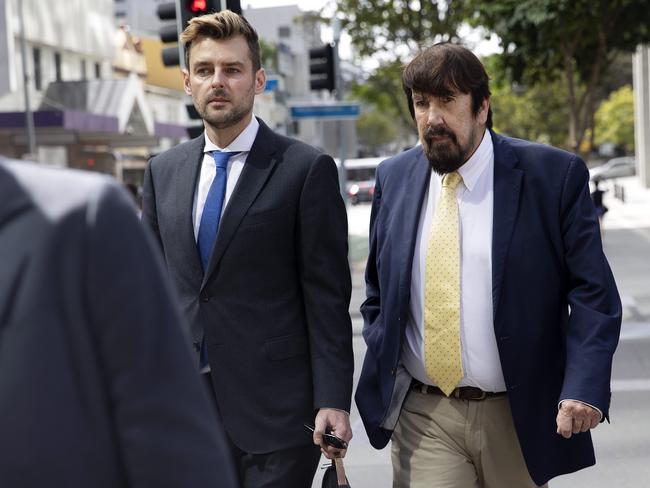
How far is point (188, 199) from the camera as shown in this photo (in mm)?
3719

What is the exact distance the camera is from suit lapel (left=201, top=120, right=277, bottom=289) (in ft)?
11.8

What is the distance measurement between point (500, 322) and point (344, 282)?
49 centimetres

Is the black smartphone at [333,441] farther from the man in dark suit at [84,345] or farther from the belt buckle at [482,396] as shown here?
the man in dark suit at [84,345]

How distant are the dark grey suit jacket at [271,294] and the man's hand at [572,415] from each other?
0.64m

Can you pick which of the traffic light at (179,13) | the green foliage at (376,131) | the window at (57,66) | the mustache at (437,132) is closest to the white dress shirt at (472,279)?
the mustache at (437,132)

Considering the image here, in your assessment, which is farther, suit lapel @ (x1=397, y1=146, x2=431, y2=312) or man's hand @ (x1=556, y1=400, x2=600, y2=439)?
suit lapel @ (x1=397, y1=146, x2=431, y2=312)

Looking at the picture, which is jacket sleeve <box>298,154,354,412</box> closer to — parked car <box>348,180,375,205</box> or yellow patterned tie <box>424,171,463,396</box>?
yellow patterned tie <box>424,171,463,396</box>

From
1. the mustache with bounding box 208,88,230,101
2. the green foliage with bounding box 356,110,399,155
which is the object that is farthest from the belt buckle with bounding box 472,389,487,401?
the green foliage with bounding box 356,110,399,155

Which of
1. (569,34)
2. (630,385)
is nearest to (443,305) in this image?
(630,385)

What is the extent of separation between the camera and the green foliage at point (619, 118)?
90938 mm

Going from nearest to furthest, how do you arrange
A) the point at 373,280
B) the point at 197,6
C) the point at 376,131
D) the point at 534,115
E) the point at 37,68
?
the point at 373,280, the point at 197,6, the point at 37,68, the point at 534,115, the point at 376,131

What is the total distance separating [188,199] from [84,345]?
2.43m

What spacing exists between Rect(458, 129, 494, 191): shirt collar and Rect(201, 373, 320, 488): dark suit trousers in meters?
0.96

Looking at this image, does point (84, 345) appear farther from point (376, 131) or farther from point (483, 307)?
point (376, 131)
